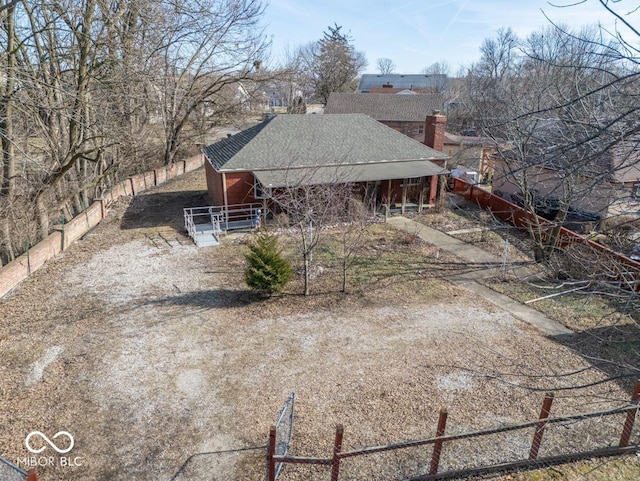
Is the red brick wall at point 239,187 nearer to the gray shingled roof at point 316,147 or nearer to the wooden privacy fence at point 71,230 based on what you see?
the gray shingled roof at point 316,147

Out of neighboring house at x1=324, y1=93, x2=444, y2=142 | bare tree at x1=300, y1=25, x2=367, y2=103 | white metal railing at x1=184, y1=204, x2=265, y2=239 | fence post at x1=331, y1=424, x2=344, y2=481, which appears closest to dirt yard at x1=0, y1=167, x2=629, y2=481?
fence post at x1=331, y1=424, x2=344, y2=481

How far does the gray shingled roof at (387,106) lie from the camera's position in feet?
143

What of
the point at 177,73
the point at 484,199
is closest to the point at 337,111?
the point at 177,73

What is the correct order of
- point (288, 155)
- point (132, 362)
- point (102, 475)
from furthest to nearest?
point (288, 155)
point (132, 362)
point (102, 475)

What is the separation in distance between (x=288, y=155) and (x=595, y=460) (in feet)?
52.7

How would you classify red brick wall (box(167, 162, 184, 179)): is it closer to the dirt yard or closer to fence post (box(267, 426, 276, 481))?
the dirt yard

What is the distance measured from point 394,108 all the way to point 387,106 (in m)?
0.80

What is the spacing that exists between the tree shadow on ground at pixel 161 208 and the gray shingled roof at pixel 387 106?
2351 cm

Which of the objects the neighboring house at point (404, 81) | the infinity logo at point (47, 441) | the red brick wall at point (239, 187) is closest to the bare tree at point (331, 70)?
the neighboring house at point (404, 81)

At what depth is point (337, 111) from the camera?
144 ft

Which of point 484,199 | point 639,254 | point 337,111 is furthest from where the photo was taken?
point 337,111

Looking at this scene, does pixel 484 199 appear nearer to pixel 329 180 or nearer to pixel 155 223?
pixel 329 180

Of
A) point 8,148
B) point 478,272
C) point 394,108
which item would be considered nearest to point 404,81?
point 394,108

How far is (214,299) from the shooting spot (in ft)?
40.7
